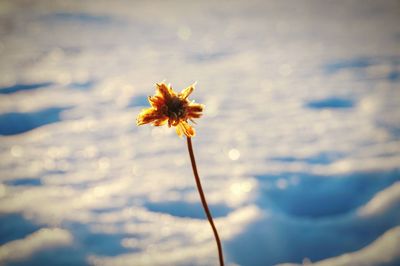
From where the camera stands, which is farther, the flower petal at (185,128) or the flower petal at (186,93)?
the flower petal at (186,93)

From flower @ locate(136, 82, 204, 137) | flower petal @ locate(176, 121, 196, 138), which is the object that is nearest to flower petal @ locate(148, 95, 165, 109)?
flower @ locate(136, 82, 204, 137)

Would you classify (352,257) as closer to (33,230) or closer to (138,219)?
(138,219)

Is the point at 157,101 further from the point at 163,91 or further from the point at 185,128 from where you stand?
the point at 185,128

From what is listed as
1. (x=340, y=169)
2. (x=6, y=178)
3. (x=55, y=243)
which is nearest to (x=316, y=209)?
(x=340, y=169)

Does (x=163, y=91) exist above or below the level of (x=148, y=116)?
above

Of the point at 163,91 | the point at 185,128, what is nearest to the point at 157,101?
the point at 163,91

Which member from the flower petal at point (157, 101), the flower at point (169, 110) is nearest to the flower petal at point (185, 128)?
the flower at point (169, 110)

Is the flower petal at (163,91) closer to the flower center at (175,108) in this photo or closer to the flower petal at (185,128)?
the flower center at (175,108)

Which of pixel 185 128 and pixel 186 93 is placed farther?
pixel 186 93

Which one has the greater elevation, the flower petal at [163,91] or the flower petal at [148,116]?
the flower petal at [163,91]
